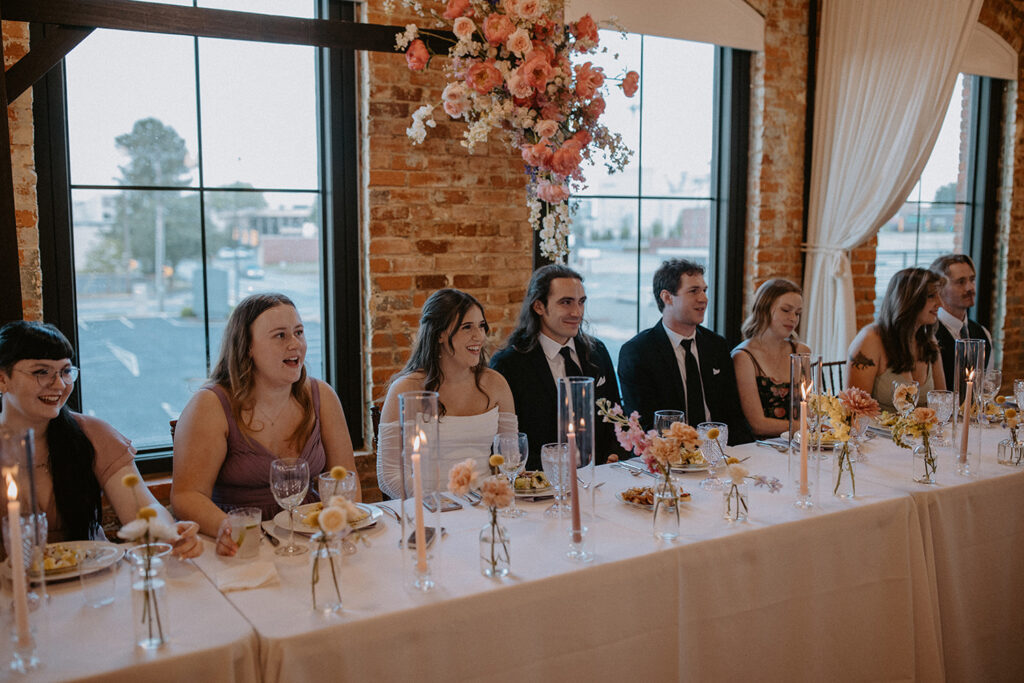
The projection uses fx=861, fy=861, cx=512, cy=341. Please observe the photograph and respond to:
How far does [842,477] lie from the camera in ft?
8.21

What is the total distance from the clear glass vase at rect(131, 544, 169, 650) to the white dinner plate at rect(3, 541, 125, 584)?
20cm

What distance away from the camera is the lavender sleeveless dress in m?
2.48

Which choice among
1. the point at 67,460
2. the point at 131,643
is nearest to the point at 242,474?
the point at 67,460

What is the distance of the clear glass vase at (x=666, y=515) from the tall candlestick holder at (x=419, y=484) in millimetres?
535

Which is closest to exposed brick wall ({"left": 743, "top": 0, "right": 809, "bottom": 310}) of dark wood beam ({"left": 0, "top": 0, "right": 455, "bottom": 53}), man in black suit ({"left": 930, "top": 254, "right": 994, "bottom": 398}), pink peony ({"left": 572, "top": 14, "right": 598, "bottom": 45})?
man in black suit ({"left": 930, "top": 254, "right": 994, "bottom": 398})

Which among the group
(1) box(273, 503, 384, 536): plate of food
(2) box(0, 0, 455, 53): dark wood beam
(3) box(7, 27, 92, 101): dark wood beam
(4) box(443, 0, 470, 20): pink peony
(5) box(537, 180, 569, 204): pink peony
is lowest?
(1) box(273, 503, 384, 536): plate of food

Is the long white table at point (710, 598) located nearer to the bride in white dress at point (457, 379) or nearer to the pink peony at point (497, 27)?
the bride in white dress at point (457, 379)

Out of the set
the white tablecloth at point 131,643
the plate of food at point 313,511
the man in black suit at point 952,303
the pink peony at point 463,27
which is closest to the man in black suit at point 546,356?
the pink peony at point 463,27

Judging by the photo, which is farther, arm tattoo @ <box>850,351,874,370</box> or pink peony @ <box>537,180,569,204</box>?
arm tattoo @ <box>850,351,874,370</box>

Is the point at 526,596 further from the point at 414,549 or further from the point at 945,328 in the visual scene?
the point at 945,328

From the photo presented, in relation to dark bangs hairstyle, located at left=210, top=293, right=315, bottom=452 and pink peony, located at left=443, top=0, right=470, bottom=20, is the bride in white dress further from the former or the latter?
pink peony, located at left=443, top=0, right=470, bottom=20

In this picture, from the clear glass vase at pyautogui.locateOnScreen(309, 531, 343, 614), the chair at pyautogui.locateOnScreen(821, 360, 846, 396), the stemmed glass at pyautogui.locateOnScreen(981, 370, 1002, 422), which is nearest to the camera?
the clear glass vase at pyautogui.locateOnScreen(309, 531, 343, 614)

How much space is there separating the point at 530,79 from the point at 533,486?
1.36 meters

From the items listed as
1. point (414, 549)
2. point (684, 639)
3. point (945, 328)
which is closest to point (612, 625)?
point (684, 639)
